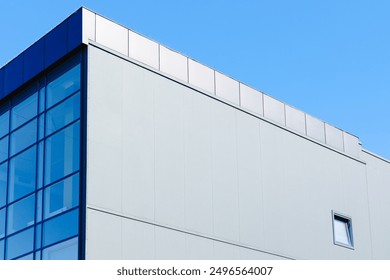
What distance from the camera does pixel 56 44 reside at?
26.3m

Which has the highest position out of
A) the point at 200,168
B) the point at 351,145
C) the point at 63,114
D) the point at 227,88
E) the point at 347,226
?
the point at 227,88

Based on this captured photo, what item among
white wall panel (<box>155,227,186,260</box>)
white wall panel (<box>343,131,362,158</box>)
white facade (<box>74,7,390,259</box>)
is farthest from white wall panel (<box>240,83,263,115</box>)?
white wall panel (<box>155,227,186,260</box>)

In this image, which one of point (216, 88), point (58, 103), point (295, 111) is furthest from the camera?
point (295, 111)

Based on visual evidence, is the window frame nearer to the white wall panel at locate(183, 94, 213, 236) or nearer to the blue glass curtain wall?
the white wall panel at locate(183, 94, 213, 236)

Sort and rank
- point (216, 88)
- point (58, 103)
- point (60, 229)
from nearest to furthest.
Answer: point (60, 229), point (58, 103), point (216, 88)

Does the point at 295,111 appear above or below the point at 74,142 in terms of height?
above

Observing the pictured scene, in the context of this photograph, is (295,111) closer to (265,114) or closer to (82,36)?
(265,114)

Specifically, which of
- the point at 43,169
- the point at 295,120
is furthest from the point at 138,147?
the point at 295,120

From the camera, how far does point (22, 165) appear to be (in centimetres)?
2681

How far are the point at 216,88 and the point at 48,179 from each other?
706cm

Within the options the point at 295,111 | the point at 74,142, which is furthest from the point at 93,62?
the point at 295,111

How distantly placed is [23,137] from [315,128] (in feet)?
39.1

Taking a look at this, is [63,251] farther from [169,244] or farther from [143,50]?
[143,50]

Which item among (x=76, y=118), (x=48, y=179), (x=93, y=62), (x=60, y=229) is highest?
(x=93, y=62)
